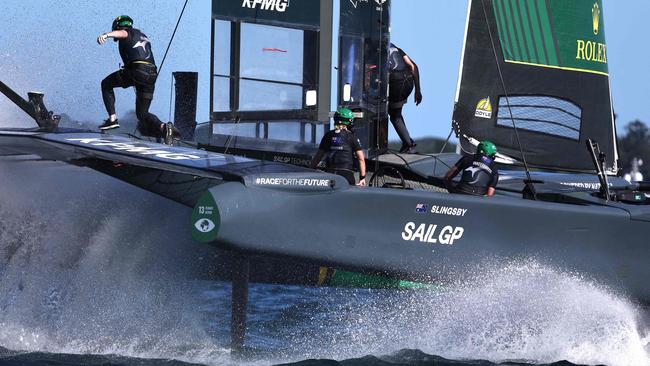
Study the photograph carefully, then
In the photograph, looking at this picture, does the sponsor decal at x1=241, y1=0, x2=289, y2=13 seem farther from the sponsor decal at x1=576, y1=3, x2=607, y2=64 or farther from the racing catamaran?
the sponsor decal at x1=576, y1=3, x2=607, y2=64

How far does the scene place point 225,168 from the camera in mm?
6891

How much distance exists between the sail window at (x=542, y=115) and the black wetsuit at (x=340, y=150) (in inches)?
101

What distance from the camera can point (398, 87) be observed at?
969cm

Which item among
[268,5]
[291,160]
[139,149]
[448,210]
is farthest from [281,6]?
[448,210]

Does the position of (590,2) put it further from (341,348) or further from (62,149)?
(62,149)

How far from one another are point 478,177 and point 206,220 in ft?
7.02

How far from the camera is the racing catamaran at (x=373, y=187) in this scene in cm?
694

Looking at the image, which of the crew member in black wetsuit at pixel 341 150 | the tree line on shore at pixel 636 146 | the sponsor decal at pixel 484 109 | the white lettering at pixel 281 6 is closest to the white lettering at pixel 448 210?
the crew member in black wetsuit at pixel 341 150

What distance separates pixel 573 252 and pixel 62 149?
2.99 meters

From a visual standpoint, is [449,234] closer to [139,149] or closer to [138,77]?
[139,149]

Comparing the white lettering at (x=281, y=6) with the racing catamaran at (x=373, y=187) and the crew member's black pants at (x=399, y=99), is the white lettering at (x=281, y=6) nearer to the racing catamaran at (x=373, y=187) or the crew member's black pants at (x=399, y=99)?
the racing catamaran at (x=373, y=187)

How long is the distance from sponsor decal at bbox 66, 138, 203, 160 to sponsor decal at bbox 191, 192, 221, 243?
0.41 m

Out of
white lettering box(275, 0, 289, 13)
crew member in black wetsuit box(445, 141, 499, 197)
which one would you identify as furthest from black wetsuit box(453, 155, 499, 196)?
white lettering box(275, 0, 289, 13)

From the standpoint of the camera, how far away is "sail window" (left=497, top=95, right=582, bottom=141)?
34.4 ft
